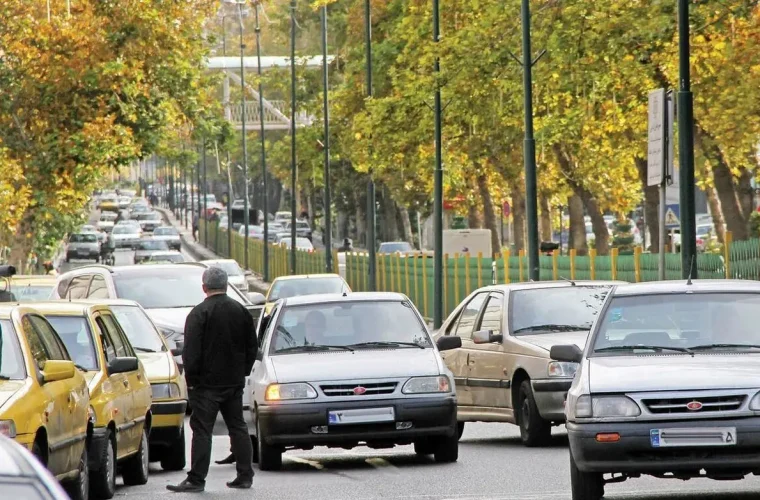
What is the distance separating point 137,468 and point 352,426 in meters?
1.65

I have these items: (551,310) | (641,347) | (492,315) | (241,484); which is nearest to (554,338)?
(551,310)

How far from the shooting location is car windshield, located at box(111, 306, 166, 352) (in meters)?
16.8

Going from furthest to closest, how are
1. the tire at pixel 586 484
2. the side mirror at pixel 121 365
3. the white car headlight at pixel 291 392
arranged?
the white car headlight at pixel 291 392 < the side mirror at pixel 121 365 < the tire at pixel 586 484

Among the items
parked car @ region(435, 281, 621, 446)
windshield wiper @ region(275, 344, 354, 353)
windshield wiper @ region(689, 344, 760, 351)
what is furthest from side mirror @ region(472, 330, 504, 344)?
windshield wiper @ region(689, 344, 760, 351)

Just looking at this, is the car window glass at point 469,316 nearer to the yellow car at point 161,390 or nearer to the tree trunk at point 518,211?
the yellow car at point 161,390

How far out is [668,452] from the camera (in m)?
10.7

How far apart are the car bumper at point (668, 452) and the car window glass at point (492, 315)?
6.25m

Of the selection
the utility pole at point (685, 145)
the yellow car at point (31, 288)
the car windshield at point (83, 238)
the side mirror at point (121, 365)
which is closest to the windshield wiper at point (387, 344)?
the side mirror at point (121, 365)

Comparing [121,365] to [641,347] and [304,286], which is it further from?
[304,286]

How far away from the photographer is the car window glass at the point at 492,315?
17047 millimetres

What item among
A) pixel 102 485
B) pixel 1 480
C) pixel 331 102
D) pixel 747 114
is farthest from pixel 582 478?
pixel 331 102

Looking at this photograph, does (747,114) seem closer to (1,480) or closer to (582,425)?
(582,425)

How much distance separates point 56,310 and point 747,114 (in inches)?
970

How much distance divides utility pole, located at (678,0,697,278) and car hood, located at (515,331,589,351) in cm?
576
